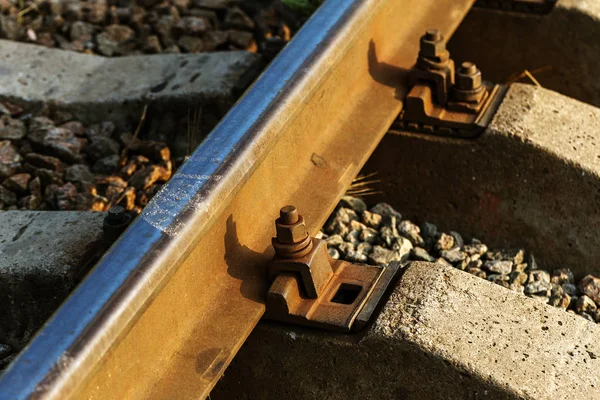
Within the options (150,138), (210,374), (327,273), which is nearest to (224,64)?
(150,138)

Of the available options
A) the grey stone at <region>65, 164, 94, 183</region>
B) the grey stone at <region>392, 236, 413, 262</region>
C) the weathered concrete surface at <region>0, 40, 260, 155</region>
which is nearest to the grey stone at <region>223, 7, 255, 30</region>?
the weathered concrete surface at <region>0, 40, 260, 155</region>

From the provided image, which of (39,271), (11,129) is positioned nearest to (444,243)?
(39,271)

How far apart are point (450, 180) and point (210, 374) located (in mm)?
1478

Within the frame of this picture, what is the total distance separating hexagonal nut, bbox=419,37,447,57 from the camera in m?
3.92

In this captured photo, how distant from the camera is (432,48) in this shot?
12.9ft

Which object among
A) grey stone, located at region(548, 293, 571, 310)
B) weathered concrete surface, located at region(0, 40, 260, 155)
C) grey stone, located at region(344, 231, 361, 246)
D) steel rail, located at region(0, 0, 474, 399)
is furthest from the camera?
weathered concrete surface, located at region(0, 40, 260, 155)

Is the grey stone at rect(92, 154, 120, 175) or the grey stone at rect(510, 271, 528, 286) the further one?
the grey stone at rect(92, 154, 120, 175)

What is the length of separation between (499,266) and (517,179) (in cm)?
33

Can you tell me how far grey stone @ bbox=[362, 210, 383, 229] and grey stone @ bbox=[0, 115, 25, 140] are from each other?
1456mm

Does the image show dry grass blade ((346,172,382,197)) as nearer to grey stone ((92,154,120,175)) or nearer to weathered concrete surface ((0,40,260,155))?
weathered concrete surface ((0,40,260,155))

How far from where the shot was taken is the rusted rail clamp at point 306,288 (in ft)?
9.65

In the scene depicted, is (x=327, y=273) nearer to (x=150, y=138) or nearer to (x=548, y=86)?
(x=150, y=138)

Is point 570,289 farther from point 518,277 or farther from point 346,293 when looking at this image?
point 346,293

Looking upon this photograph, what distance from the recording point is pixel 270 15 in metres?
5.23
